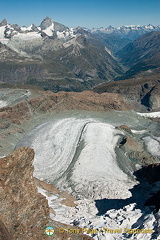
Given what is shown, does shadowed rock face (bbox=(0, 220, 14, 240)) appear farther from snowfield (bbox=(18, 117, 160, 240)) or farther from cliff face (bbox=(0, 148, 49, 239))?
snowfield (bbox=(18, 117, 160, 240))

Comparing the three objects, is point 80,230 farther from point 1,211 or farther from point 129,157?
point 129,157

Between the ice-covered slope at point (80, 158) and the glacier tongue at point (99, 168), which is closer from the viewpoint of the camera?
the glacier tongue at point (99, 168)

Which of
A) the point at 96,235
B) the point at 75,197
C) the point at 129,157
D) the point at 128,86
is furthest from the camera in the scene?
the point at 128,86

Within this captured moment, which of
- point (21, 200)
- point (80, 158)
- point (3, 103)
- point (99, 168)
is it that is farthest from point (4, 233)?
point (3, 103)

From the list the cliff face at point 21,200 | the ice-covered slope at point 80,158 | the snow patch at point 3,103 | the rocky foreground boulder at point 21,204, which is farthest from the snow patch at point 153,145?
the snow patch at point 3,103

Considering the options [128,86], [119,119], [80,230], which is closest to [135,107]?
[128,86]

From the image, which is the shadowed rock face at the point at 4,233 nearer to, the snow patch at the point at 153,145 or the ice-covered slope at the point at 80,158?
the ice-covered slope at the point at 80,158

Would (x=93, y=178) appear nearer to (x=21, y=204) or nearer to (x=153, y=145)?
(x=21, y=204)

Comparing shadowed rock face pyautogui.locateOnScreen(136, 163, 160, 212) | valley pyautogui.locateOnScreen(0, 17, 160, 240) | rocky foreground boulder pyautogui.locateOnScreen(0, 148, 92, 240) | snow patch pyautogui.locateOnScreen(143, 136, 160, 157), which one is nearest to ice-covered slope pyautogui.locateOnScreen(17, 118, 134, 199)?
valley pyautogui.locateOnScreen(0, 17, 160, 240)
